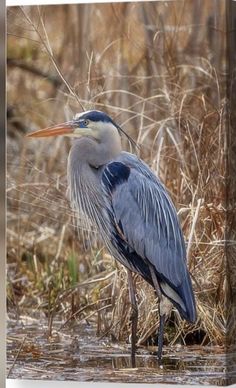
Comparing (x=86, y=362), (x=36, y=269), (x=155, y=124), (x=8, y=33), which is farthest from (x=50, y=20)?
(x=86, y=362)

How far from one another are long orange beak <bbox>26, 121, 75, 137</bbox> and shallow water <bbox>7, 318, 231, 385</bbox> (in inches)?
49.5

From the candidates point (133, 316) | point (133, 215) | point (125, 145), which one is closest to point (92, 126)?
point (125, 145)

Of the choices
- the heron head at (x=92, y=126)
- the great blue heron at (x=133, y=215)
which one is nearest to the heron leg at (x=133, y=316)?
the great blue heron at (x=133, y=215)

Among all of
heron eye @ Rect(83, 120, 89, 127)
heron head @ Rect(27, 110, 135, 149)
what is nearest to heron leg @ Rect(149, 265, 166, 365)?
heron head @ Rect(27, 110, 135, 149)

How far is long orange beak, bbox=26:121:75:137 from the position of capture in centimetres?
884

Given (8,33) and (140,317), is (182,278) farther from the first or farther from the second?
(8,33)

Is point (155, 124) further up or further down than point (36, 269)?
further up

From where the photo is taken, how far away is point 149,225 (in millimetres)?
8617

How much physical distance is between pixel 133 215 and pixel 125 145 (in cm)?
48

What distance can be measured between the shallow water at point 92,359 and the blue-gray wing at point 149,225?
1.03ft

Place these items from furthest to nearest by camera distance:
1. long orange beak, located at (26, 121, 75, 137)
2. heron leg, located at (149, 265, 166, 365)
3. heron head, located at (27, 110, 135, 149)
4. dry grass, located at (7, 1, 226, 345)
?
long orange beak, located at (26, 121, 75, 137)
heron head, located at (27, 110, 135, 149)
heron leg, located at (149, 265, 166, 365)
dry grass, located at (7, 1, 226, 345)

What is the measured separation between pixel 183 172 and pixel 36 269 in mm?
1250

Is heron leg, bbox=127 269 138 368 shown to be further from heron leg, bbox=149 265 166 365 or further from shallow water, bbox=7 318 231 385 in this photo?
heron leg, bbox=149 265 166 365

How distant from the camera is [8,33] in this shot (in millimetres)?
9094
